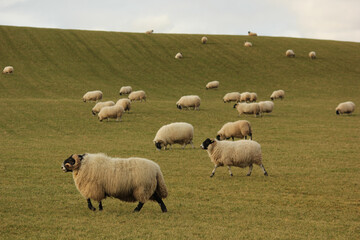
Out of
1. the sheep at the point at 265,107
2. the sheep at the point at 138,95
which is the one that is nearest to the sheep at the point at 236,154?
the sheep at the point at 265,107

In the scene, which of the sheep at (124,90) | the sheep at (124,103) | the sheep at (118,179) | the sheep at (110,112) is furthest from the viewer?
the sheep at (124,90)

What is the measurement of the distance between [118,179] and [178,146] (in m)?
14.6

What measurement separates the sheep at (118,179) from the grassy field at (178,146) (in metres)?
0.56

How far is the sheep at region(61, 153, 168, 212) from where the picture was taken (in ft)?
36.8

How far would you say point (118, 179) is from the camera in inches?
442

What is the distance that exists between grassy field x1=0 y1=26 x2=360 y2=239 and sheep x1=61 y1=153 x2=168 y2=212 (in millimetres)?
563

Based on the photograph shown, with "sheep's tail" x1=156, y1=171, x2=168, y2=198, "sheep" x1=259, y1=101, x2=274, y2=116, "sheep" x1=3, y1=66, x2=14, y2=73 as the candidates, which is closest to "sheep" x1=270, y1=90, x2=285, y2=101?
"sheep" x1=259, y1=101, x2=274, y2=116

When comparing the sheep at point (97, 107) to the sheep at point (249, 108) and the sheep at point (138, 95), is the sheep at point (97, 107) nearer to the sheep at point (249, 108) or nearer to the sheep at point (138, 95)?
the sheep at point (138, 95)

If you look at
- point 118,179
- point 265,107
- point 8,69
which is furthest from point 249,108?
point 8,69

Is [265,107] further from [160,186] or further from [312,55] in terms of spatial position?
[312,55]

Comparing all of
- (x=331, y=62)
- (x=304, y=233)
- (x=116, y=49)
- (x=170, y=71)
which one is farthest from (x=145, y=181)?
(x=331, y=62)

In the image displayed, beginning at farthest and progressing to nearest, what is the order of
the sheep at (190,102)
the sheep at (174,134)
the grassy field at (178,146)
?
the sheep at (190,102) < the sheep at (174,134) < the grassy field at (178,146)

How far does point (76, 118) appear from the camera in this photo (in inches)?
1344

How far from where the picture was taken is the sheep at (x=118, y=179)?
36.8 ft
